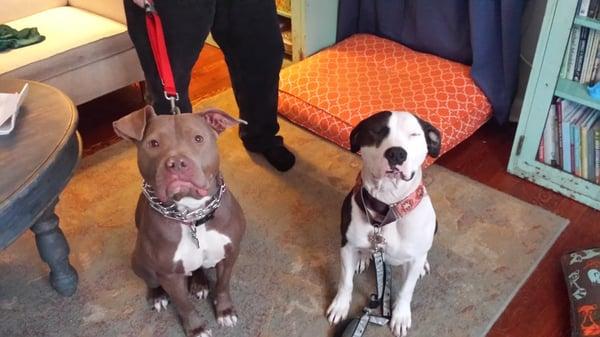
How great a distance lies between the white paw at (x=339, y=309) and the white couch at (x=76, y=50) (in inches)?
59.7

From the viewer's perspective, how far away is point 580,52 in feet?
6.48

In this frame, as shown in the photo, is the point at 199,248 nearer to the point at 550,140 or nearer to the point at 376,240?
the point at 376,240

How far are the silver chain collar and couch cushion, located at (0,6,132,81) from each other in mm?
1226

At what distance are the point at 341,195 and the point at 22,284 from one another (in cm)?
115

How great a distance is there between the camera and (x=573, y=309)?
5.53 ft

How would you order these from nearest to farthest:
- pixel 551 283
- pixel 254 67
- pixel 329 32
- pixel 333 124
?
1. pixel 551 283
2. pixel 254 67
3. pixel 333 124
4. pixel 329 32

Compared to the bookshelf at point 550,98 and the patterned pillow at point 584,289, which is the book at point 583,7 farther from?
the patterned pillow at point 584,289

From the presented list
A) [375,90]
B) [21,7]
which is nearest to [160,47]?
[375,90]

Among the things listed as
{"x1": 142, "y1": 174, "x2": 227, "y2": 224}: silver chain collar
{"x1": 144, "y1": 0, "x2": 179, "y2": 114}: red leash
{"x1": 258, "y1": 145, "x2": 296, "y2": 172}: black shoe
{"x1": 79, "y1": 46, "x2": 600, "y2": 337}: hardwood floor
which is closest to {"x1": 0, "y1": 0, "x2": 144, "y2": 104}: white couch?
{"x1": 79, "y1": 46, "x2": 600, "y2": 337}: hardwood floor

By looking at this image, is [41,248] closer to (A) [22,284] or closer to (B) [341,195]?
(A) [22,284]

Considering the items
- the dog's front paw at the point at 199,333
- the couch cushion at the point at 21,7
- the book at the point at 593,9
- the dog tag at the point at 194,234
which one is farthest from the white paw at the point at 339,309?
the couch cushion at the point at 21,7

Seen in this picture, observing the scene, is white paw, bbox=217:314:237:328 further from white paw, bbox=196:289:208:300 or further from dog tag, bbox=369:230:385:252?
dog tag, bbox=369:230:385:252

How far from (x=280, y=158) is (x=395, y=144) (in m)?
1.04

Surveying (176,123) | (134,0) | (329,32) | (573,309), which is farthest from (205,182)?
(329,32)
